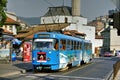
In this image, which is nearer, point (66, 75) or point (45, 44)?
point (66, 75)

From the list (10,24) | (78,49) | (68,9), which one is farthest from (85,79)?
(68,9)

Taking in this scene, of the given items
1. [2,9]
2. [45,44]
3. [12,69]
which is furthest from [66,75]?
[2,9]

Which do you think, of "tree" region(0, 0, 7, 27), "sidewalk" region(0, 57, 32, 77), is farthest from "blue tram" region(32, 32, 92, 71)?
"tree" region(0, 0, 7, 27)

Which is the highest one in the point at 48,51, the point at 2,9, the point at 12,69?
the point at 2,9

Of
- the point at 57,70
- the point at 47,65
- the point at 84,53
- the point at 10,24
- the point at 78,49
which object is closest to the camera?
the point at 47,65

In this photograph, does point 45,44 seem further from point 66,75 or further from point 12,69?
point 66,75

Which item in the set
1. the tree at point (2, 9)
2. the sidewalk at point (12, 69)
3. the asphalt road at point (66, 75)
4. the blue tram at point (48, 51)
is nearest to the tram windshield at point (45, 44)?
the blue tram at point (48, 51)

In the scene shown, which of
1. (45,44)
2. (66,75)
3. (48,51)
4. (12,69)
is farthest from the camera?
(12,69)

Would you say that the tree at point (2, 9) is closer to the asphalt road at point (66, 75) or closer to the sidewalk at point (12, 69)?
the sidewalk at point (12, 69)

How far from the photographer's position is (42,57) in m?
29.2

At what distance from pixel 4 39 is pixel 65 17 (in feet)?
297

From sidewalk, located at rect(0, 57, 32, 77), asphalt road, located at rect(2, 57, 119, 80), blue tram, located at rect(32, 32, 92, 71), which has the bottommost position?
asphalt road, located at rect(2, 57, 119, 80)

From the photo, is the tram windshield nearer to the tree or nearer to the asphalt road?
the asphalt road

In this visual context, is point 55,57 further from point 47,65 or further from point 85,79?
point 85,79
